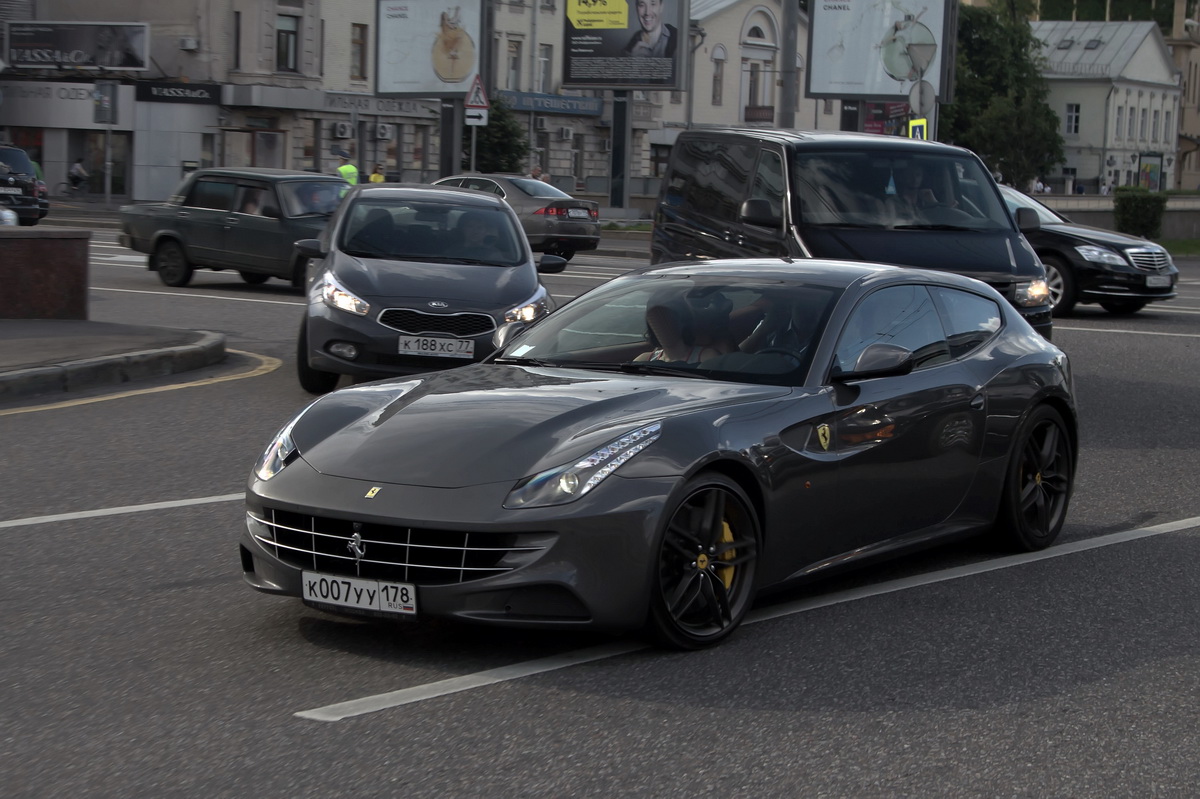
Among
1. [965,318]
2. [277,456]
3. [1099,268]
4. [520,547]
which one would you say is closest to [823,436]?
[520,547]

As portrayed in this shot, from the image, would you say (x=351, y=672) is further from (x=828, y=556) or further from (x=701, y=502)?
(x=828, y=556)

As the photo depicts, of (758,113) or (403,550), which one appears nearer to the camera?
(403,550)

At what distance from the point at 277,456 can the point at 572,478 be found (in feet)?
3.77

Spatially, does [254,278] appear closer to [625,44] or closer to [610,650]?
[610,650]

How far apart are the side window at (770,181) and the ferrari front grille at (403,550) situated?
7.03 meters

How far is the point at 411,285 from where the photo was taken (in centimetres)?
1192

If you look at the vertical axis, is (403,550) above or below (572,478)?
below

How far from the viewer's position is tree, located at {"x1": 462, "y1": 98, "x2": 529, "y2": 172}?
2275 inches

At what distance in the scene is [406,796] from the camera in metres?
4.04

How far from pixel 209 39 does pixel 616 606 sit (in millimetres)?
53449

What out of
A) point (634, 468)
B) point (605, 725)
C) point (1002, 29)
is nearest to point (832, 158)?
point (634, 468)

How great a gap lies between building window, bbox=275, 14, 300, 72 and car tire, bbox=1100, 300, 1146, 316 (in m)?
40.9

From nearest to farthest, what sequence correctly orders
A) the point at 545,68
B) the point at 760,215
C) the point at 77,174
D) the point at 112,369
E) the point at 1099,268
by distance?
1. the point at 760,215
2. the point at 112,369
3. the point at 1099,268
4. the point at 77,174
5. the point at 545,68

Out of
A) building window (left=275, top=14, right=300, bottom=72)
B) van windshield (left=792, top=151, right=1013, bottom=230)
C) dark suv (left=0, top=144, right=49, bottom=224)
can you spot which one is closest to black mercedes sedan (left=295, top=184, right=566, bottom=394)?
van windshield (left=792, top=151, right=1013, bottom=230)
